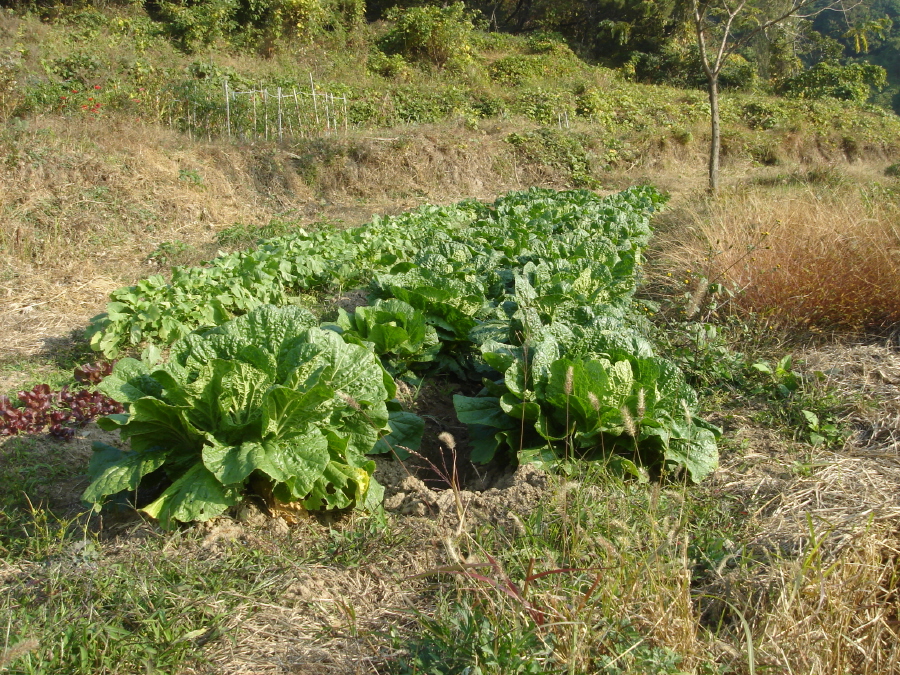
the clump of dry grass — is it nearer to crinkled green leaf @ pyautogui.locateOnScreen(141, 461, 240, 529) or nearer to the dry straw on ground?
the dry straw on ground

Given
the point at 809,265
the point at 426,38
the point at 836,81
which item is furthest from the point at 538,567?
the point at 836,81

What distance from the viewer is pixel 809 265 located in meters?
5.37

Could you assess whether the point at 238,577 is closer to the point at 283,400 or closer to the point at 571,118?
the point at 283,400

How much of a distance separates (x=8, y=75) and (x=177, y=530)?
46.2 ft

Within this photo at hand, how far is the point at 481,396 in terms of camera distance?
3.81 meters

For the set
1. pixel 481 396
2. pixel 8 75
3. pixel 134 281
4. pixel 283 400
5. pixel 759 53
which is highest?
pixel 759 53

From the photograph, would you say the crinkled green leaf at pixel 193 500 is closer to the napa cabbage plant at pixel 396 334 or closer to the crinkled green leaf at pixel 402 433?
the crinkled green leaf at pixel 402 433

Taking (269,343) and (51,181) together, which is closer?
(269,343)

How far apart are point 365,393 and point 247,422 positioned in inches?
22.8

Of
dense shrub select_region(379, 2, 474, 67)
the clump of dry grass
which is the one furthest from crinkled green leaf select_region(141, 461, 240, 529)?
dense shrub select_region(379, 2, 474, 67)

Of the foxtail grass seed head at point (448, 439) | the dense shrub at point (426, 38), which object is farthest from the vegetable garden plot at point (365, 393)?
the dense shrub at point (426, 38)

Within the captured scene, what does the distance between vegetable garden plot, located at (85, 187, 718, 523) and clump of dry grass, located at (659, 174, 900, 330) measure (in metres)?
1.40

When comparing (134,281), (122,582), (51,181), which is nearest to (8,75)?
(51,181)

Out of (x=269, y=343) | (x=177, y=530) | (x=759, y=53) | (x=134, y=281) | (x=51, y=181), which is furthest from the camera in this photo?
(x=759, y=53)
